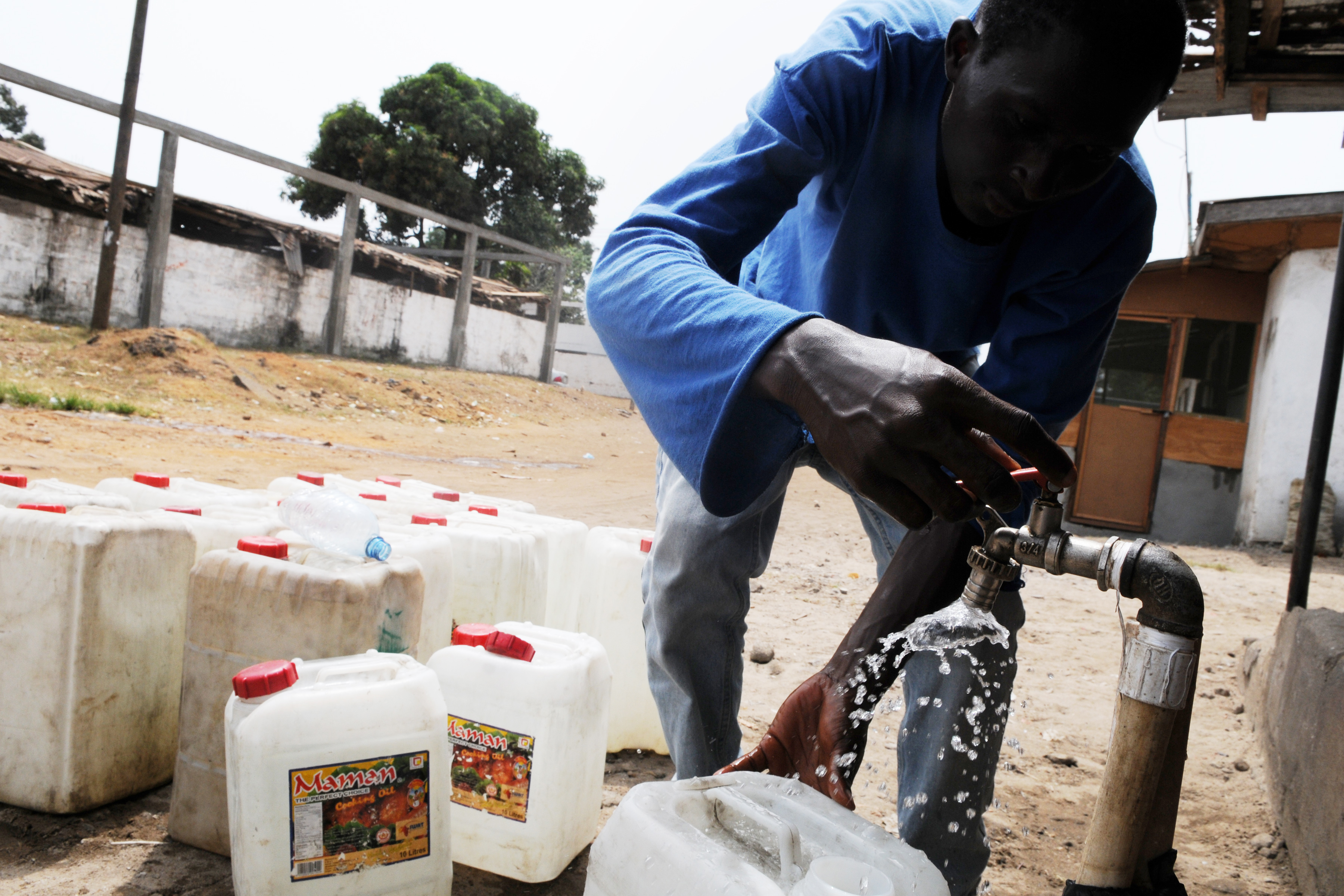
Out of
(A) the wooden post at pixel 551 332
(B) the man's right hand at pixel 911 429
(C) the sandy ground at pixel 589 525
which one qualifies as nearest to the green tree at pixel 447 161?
→ (A) the wooden post at pixel 551 332

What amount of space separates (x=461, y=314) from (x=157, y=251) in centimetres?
626

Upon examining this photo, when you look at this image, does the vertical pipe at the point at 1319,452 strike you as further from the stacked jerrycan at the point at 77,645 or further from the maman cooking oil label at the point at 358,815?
the stacked jerrycan at the point at 77,645

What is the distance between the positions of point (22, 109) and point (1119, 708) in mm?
32316

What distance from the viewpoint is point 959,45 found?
1.25 m

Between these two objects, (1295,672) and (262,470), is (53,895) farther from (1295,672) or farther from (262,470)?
(262,470)

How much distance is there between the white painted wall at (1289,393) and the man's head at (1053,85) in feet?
27.1

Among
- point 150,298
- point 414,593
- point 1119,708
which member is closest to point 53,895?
point 414,593

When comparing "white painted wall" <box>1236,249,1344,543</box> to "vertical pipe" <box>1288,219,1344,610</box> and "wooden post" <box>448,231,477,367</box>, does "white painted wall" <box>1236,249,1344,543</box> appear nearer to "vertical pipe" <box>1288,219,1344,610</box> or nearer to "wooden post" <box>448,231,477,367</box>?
"vertical pipe" <box>1288,219,1344,610</box>

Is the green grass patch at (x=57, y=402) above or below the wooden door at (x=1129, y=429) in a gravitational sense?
below

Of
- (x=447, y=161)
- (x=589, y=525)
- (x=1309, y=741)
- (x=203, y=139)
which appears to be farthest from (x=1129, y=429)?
(x=447, y=161)

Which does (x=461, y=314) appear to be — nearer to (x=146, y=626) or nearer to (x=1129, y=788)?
(x=146, y=626)

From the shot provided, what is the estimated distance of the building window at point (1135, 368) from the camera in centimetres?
937

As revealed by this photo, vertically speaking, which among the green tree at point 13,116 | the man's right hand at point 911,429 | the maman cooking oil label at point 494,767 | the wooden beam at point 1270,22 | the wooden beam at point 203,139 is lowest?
the maman cooking oil label at point 494,767

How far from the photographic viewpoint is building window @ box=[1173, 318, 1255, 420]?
9.13m
